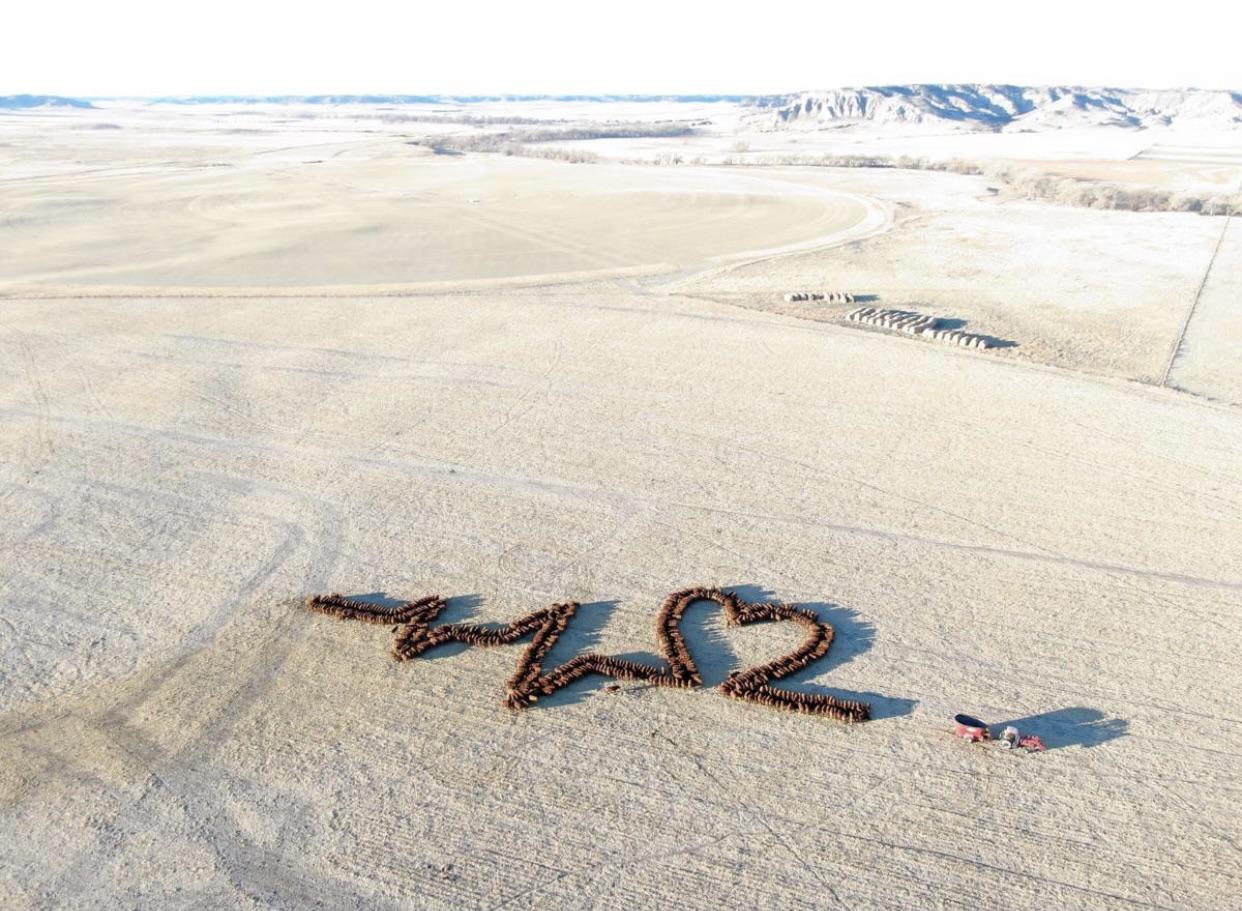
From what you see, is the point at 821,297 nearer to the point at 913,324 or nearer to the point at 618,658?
the point at 913,324

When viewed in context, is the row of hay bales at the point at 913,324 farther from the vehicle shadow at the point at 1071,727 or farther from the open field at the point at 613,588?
the vehicle shadow at the point at 1071,727

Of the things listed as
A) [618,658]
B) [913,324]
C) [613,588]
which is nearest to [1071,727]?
[618,658]

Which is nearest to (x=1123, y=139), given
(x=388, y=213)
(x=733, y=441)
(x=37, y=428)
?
(x=388, y=213)

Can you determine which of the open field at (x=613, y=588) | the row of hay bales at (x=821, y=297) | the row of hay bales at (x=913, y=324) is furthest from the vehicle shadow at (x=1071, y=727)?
the row of hay bales at (x=821, y=297)

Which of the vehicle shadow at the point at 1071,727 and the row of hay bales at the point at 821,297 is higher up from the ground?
the row of hay bales at the point at 821,297

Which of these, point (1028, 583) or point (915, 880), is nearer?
point (915, 880)

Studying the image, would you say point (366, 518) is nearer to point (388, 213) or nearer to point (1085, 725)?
point (1085, 725)

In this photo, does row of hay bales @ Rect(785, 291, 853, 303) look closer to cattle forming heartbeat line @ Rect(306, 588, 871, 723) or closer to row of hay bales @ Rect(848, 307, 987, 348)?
row of hay bales @ Rect(848, 307, 987, 348)
